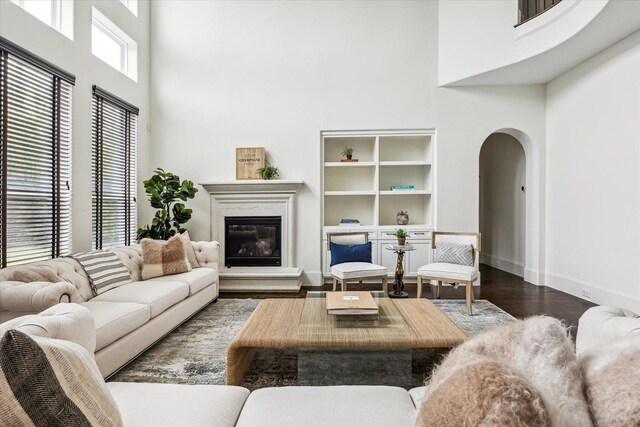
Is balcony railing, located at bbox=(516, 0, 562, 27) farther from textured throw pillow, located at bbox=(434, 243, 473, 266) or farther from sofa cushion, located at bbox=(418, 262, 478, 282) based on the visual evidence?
sofa cushion, located at bbox=(418, 262, 478, 282)

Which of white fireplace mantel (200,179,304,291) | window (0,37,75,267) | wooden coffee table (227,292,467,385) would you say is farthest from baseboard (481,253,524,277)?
window (0,37,75,267)

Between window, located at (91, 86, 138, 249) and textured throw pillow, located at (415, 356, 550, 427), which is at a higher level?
window, located at (91, 86, 138, 249)

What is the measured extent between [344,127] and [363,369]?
3.80 metres

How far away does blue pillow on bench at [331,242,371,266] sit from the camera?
4.05m

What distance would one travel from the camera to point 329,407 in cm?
117

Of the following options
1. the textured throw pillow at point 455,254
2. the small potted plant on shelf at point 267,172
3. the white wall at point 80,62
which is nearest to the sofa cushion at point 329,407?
the textured throw pillow at point 455,254

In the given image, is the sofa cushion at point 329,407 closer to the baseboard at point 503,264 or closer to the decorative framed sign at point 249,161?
the decorative framed sign at point 249,161

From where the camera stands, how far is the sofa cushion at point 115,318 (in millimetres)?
2100

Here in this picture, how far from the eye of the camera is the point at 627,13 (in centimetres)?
312

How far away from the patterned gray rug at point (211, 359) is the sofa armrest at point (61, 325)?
100cm

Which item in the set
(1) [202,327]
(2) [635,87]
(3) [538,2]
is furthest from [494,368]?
(3) [538,2]

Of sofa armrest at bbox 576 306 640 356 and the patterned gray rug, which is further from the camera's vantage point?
the patterned gray rug

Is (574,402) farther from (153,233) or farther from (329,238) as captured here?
(153,233)

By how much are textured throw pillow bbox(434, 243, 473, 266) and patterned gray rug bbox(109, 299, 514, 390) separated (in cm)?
64
